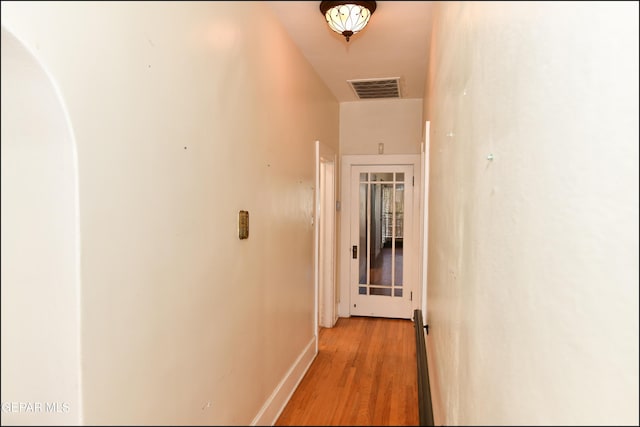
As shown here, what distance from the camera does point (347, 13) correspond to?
1.57 meters

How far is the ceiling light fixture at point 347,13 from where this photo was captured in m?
1.55

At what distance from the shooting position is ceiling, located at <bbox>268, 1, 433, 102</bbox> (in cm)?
171

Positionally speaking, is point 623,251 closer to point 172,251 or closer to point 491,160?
point 491,160

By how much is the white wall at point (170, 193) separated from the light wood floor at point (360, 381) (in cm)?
37

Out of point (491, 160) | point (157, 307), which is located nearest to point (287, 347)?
point (157, 307)

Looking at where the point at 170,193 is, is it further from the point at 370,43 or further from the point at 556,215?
the point at 370,43

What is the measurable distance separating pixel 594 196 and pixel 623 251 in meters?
0.05

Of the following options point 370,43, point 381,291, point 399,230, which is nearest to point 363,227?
point 399,230

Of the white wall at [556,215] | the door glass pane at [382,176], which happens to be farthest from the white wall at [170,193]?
the door glass pane at [382,176]

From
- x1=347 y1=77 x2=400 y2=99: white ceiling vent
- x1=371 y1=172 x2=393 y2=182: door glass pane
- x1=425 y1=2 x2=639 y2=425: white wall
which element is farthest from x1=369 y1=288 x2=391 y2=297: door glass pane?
x1=425 y1=2 x2=639 y2=425: white wall

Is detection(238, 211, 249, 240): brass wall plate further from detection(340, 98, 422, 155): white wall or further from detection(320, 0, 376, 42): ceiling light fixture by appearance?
detection(340, 98, 422, 155): white wall

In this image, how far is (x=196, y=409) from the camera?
Result: 43.0 inches

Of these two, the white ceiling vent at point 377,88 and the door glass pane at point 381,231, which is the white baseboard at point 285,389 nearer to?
the door glass pane at point 381,231

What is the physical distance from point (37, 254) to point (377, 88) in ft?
8.67
